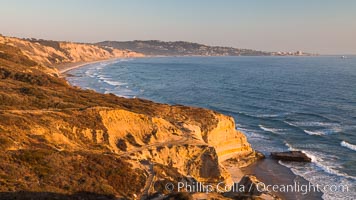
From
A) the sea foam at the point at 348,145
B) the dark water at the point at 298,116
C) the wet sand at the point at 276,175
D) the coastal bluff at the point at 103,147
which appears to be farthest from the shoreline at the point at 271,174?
the sea foam at the point at 348,145

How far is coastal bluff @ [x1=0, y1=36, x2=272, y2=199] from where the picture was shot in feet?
55.0

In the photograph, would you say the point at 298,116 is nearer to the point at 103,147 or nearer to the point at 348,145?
the point at 348,145

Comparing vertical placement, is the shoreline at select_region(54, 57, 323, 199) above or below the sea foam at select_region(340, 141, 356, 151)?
below

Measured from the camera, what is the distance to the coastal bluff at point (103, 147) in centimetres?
1675

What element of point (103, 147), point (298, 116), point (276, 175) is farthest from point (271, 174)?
point (298, 116)

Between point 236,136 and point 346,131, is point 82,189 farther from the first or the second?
point 346,131

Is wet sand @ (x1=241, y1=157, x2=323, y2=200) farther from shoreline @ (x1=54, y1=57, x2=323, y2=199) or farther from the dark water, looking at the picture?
the dark water

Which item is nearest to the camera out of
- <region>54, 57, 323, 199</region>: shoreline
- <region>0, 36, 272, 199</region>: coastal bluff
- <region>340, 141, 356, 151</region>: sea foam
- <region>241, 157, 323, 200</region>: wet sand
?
<region>0, 36, 272, 199</region>: coastal bluff

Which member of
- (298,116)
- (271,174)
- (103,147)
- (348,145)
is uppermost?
(103,147)

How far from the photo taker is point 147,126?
31.8 metres

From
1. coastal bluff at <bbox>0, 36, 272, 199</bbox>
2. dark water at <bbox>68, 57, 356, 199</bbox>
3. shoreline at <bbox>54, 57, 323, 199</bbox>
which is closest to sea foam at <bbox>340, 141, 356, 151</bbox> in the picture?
dark water at <bbox>68, 57, 356, 199</bbox>

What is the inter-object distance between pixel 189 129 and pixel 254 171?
8.29m

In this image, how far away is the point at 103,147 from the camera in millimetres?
26312

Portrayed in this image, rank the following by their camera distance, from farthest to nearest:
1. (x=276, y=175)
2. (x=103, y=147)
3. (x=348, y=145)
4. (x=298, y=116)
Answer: (x=298, y=116)
(x=348, y=145)
(x=276, y=175)
(x=103, y=147)
